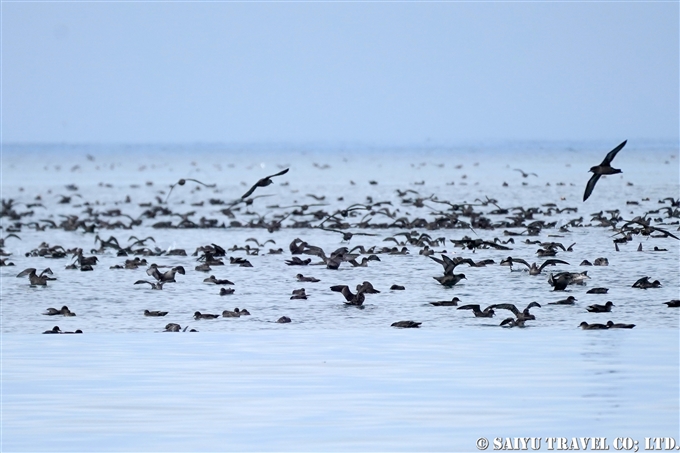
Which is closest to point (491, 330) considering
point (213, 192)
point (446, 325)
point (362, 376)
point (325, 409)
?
point (446, 325)

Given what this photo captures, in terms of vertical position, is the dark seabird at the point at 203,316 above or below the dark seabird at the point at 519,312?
below

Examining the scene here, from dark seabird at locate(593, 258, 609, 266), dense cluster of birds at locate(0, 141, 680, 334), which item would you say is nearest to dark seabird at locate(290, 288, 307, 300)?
dense cluster of birds at locate(0, 141, 680, 334)

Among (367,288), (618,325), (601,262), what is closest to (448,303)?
(367,288)

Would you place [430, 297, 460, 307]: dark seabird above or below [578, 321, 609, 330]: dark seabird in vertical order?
below

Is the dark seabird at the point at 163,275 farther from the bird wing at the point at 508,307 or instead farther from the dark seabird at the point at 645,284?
the dark seabird at the point at 645,284

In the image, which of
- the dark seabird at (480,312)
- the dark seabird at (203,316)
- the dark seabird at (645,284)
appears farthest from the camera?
the dark seabird at (645,284)

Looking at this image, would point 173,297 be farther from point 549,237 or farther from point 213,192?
point 213,192

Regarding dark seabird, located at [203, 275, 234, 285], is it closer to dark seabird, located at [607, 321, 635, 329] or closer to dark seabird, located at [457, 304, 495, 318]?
dark seabird, located at [457, 304, 495, 318]

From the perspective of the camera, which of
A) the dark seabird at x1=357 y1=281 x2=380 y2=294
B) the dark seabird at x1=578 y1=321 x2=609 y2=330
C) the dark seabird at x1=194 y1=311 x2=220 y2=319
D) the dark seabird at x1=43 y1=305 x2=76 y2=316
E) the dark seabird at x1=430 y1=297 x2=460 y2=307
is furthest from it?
the dark seabird at x1=357 y1=281 x2=380 y2=294

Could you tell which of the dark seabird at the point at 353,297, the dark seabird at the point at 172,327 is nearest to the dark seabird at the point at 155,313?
the dark seabird at the point at 172,327

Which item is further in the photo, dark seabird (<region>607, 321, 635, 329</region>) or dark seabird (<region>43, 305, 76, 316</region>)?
dark seabird (<region>43, 305, 76, 316</region>)

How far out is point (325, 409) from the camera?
33.0 feet

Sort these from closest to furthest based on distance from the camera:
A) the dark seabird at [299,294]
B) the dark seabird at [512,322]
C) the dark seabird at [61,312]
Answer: the dark seabird at [512,322] → the dark seabird at [61,312] → the dark seabird at [299,294]

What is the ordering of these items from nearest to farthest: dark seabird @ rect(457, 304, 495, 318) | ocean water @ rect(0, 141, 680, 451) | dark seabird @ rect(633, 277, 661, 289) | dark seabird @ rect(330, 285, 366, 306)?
ocean water @ rect(0, 141, 680, 451), dark seabird @ rect(457, 304, 495, 318), dark seabird @ rect(330, 285, 366, 306), dark seabird @ rect(633, 277, 661, 289)
